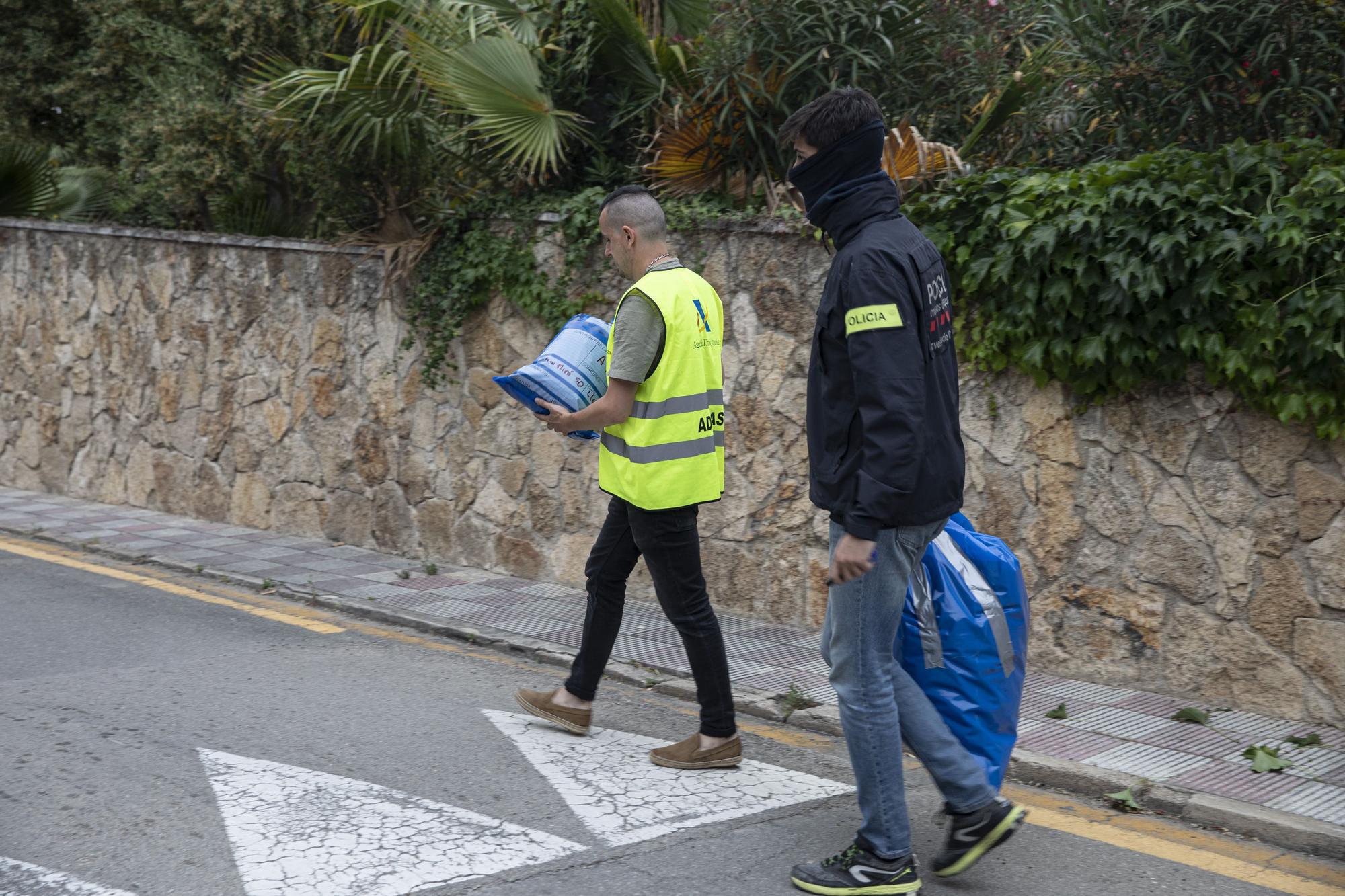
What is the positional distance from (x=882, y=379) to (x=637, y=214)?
5.41 feet

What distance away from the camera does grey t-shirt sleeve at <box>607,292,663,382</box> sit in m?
4.58

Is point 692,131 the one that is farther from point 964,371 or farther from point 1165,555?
point 1165,555

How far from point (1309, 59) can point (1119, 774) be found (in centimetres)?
341

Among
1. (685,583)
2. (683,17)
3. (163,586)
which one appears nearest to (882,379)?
(685,583)

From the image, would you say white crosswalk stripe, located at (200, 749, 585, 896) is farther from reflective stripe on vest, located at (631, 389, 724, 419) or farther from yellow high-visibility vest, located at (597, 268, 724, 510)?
reflective stripe on vest, located at (631, 389, 724, 419)

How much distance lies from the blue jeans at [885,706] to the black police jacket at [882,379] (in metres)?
0.14

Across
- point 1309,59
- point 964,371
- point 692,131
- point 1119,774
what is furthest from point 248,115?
point 1119,774

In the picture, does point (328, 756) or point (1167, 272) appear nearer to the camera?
point (328, 756)

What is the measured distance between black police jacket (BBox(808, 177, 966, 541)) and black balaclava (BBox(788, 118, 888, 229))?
24mm

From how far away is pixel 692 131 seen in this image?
299 inches

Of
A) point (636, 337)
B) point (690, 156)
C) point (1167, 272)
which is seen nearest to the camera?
point (636, 337)

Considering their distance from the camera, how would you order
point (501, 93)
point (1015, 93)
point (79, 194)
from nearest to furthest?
point (1015, 93) → point (501, 93) → point (79, 194)

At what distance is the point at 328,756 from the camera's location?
479cm

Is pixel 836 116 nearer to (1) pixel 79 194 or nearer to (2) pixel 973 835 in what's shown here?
(2) pixel 973 835
